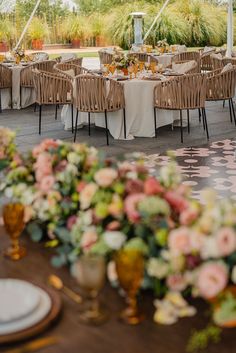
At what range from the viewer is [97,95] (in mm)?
7219

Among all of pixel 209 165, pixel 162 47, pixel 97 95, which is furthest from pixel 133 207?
pixel 162 47

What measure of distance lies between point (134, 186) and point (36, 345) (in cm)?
52

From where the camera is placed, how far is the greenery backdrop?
Result: 677 inches

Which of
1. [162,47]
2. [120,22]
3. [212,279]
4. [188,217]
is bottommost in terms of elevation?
[212,279]

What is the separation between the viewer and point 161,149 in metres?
6.90

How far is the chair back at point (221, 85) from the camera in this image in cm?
787

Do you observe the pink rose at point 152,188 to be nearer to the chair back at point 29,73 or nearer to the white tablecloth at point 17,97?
the chair back at point 29,73

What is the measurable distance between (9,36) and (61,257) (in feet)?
47.4

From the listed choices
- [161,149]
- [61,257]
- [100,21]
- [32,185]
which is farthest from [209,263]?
[100,21]

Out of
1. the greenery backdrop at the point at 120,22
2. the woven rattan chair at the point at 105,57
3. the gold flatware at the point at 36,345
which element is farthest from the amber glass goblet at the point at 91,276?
the greenery backdrop at the point at 120,22

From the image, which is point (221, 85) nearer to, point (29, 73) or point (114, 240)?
point (29, 73)

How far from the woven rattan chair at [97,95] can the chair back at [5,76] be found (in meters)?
2.54

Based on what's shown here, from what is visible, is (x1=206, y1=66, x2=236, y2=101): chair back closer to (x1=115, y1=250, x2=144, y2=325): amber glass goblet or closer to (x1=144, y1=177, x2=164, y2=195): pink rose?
(x1=144, y1=177, x2=164, y2=195): pink rose

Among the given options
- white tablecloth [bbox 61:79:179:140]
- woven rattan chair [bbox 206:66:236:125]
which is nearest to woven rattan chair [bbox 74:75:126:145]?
white tablecloth [bbox 61:79:179:140]
